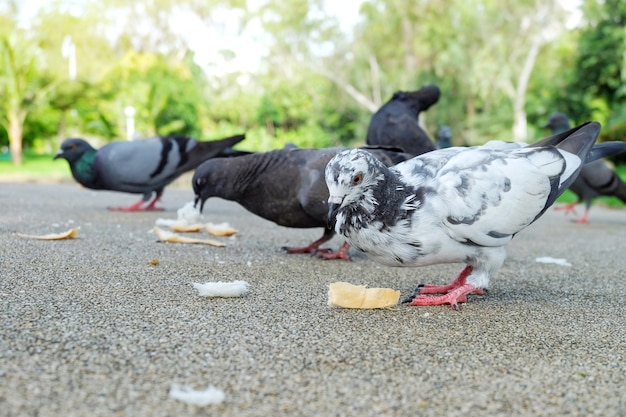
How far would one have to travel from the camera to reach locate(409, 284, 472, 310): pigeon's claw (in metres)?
2.68

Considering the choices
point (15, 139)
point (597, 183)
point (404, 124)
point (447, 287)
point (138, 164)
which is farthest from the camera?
point (15, 139)

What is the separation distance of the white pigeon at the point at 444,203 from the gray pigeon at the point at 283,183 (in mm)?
994

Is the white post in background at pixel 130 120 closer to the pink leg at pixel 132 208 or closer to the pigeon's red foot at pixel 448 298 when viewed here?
the pink leg at pixel 132 208

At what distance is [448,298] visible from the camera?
8.84ft

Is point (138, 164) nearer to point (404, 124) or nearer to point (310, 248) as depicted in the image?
point (404, 124)

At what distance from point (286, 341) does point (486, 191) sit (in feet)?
3.57

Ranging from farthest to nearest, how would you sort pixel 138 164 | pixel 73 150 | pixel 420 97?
1. pixel 73 150
2. pixel 138 164
3. pixel 420 97

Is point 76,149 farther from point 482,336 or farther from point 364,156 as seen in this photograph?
point 482,336

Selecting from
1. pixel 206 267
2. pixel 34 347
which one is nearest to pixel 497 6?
pixel 206 267

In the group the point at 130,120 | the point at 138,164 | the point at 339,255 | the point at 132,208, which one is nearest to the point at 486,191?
the point at 339,255

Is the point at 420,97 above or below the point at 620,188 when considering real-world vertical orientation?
above

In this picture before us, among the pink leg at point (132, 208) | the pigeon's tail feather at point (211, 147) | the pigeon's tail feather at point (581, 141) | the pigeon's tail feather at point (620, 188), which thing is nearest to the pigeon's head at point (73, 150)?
the pink leg at point (132, 208)

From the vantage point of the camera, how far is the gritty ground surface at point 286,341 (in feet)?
5.05

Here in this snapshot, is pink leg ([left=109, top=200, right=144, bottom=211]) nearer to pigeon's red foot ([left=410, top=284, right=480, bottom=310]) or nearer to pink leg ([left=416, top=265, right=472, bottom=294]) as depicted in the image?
pink leg ([left=416, top=265, right=472, bottom=294])
